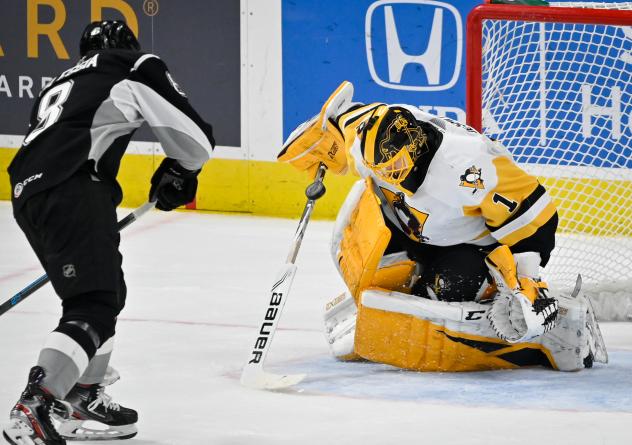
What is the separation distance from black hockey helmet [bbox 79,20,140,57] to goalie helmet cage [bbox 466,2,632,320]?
5.65ft

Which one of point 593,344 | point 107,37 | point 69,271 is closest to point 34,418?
point 69,271

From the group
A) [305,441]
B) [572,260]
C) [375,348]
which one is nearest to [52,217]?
[305,441]

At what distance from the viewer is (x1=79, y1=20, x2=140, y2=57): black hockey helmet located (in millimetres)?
2928

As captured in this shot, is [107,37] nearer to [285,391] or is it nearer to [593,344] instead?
[285,391]

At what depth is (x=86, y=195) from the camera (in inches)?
105

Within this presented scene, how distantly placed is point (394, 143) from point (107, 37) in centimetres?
Result: 82

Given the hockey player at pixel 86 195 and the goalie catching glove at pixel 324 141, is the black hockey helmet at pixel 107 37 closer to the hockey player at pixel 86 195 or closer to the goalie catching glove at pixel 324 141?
the hockey player at pixel 86 195

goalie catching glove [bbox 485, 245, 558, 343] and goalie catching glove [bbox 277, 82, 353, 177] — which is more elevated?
goalie catching glove [bbox 277, 82, 353, 177]

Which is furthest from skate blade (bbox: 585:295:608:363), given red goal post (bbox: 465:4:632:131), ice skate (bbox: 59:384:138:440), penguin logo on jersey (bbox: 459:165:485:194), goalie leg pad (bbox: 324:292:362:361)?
ice skate (bbox: 59:384:138:440)

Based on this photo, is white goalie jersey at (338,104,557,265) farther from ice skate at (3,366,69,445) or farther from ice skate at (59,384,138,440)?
ice skate at (3,366,69,445)

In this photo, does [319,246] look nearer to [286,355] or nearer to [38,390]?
[286,355]

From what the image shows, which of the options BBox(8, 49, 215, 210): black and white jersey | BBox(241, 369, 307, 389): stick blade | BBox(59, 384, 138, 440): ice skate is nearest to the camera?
BBox(8, 49, 215, 210): black and white jersey

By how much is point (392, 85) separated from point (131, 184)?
133 cm

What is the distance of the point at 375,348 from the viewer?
354 cm
